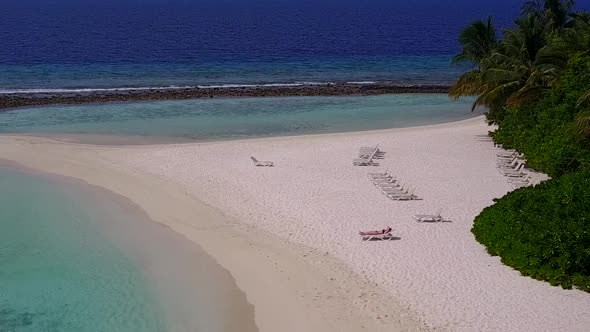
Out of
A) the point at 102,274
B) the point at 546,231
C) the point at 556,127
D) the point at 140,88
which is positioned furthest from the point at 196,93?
the point at 546,231

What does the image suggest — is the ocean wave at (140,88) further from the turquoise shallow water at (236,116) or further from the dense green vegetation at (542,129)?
the dense green vegetation at (542,129)

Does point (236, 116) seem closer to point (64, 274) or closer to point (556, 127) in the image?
point (556, 127)

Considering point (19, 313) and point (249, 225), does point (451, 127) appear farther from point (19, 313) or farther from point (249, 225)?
point (19, 313)

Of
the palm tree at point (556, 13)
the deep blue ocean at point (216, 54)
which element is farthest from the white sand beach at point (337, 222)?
the deep blue ocean at point (216, 54)

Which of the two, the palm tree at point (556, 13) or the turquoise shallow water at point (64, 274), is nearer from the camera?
the turquoise shallow water at point (64, 274)

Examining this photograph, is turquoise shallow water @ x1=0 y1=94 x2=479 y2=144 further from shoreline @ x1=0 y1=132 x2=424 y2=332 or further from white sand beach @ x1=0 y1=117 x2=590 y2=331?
shoreline @ x1=0 y1=132 x2=424 y2=332

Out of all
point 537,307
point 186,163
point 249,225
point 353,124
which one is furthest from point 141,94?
point 537,307

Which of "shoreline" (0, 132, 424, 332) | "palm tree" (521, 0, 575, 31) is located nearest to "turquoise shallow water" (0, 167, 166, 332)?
"shoreline" (0, 132, 424, 332)
